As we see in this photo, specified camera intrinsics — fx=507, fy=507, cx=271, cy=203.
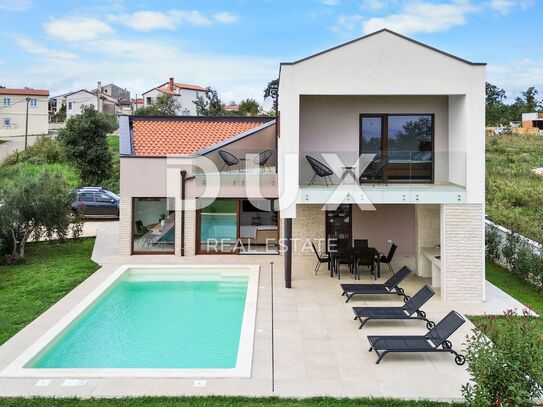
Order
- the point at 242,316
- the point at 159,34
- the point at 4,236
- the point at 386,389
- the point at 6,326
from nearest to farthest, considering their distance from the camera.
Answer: the point at 386,389, the point at 6,326, the point at 242,316, the point at 4,236, the point at 159,34

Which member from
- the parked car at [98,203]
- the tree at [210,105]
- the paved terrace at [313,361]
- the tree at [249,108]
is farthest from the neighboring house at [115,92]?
the paved terrace at [313,361]

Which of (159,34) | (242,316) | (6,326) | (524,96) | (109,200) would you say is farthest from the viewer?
(524,96)

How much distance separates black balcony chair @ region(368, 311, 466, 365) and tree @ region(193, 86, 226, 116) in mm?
53869

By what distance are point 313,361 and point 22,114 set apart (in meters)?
71.6

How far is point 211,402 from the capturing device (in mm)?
8195

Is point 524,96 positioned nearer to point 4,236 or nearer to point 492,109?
point 492,109

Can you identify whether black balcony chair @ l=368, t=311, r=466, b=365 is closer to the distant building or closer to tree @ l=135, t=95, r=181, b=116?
tree @ l=135, t=95, r=181, b=116

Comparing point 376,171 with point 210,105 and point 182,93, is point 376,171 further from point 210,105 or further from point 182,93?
point 182,93

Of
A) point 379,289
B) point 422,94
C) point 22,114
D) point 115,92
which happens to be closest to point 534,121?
point 422,94

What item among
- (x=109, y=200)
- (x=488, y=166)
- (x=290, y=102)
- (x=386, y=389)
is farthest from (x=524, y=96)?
(x=386, y=389)

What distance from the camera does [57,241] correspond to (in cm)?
2364

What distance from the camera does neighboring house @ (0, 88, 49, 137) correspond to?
6969 centimetres

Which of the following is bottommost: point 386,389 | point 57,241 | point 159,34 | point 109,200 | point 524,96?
point 386,389

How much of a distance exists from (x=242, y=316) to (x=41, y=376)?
17.3 feet
